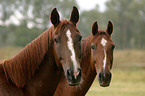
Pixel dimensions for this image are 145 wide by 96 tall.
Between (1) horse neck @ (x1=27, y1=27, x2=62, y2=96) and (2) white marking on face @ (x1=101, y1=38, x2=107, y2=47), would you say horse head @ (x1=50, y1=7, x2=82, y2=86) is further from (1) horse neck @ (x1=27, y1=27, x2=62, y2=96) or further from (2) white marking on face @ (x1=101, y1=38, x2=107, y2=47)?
(2) white marking on face @ (x1=101, y1=38, x2=107, y2=47)

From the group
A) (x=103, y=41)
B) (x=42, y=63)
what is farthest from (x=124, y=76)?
(x=42, y=63)

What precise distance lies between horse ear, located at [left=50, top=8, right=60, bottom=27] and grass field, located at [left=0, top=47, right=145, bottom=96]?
10174mm

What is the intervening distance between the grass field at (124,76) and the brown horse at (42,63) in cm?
999

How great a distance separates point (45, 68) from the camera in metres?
3.37

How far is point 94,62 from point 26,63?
86.7 inches

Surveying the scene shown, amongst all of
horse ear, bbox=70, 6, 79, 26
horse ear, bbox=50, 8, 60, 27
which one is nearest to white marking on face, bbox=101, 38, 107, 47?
horse ear, bbox=70, 6, 79, 26

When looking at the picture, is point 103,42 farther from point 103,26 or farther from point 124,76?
point 103,26

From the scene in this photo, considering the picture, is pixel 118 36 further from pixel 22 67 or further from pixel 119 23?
pixel 22 67

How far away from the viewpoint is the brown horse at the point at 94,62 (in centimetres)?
475

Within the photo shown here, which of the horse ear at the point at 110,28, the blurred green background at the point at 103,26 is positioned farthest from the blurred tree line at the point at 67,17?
the horse ear at the point at 110,28

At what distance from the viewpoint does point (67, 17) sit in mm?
35562

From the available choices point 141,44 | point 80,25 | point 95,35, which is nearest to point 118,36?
point 141,44

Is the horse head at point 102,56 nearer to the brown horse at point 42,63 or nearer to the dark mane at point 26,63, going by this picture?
the brown horse at point 42,63

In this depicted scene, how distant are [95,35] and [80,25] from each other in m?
39.8
